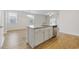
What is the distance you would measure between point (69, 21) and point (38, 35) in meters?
0.60

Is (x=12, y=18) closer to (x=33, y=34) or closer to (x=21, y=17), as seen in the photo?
(x=21, y=17)

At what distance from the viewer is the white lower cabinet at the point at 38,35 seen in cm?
178

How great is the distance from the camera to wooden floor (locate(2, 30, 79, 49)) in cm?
175

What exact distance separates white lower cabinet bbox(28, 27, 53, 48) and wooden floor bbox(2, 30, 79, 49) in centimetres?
7

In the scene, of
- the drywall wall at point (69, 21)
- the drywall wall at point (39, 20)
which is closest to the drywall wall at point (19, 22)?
the drywall wall at point (39, 20)

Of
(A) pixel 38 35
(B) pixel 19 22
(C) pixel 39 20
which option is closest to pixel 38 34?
(A) pixel 38 35

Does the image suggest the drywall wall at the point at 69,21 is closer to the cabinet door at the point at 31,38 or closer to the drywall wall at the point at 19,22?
the cabinet door at the point at 31,38

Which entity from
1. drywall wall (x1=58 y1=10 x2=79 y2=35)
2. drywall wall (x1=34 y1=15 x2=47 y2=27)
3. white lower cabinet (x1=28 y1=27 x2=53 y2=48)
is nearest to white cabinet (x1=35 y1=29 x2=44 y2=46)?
white lower cabinet (x1=28 y1=27 x2=53 y2=48)

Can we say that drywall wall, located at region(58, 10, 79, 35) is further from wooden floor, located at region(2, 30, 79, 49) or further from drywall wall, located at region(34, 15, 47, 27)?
drywall wall, located at region(34, 15, 47, 27)

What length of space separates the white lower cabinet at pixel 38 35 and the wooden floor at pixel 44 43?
0.07 m
